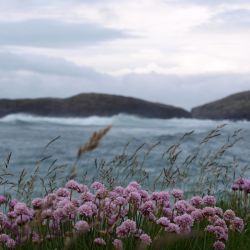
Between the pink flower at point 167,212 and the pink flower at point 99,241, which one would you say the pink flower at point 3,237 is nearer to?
the pink flower at point 99,241

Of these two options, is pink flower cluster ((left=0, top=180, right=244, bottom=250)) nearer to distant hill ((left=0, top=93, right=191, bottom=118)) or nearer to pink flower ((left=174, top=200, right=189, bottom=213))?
pink flower ((left=174, top=200, right=189, bottom=213))

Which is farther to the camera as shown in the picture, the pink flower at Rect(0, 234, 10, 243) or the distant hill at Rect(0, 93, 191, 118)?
the distant hill at Rect(0, 93, 191, 118)

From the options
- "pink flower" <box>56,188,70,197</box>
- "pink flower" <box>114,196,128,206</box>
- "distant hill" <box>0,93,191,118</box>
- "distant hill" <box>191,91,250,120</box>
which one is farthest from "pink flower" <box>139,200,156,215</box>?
"distant hill" <box>0,93,191,118</box>

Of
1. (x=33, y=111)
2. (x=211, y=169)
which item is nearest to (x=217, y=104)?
(x=33, y=111)

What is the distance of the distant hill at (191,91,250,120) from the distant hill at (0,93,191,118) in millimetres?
6152

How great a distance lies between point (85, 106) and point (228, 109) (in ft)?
87.8

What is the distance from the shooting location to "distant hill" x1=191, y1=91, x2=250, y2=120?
10669cm

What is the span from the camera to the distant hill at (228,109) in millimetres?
106694

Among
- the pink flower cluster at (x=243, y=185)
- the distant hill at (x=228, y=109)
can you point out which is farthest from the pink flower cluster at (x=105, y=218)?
the distant hill at (x=228, y=109)

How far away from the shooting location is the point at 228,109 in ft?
368

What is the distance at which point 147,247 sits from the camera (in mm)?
5039

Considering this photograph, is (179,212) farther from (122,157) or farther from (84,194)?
(122,157)

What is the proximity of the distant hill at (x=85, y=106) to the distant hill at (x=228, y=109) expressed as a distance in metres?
6.15

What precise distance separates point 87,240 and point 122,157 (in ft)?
6.67
